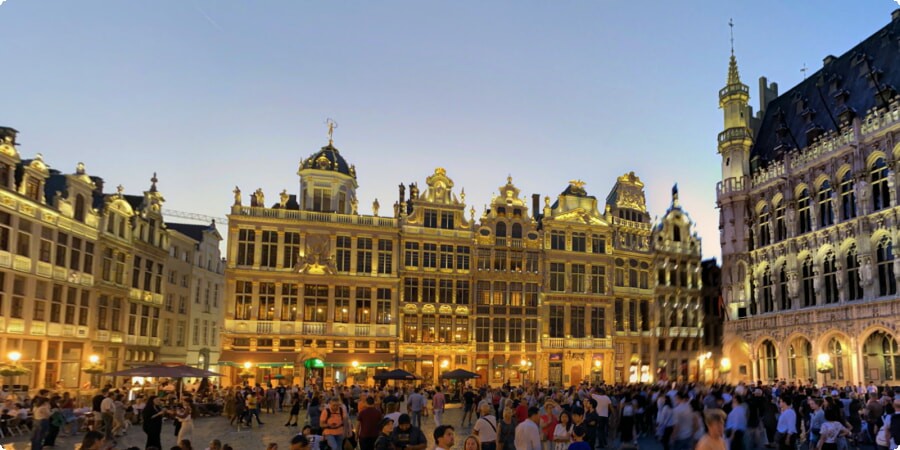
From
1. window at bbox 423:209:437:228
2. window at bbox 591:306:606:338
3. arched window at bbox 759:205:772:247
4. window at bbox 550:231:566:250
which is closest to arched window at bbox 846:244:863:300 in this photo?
arched window at bbox 759:205:772:247

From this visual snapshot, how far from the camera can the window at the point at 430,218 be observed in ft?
156

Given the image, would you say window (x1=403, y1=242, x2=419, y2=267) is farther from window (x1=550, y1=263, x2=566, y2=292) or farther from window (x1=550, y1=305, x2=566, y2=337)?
window (x1=550, y1=305, x2=566, y2=337)

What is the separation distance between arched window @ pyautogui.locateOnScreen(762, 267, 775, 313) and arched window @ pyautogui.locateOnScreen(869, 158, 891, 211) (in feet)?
29.1

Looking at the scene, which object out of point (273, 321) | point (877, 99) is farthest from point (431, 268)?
point (877, 99)

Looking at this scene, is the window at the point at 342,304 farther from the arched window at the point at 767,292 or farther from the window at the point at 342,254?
the arched window at the point at 767,292

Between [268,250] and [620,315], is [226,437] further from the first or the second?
[620,315]

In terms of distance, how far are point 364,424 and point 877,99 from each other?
33144 mm

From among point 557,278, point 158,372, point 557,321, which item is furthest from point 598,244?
point 158,372

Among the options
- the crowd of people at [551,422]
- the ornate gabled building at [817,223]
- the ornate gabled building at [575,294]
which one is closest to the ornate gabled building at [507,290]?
the ornate gabled building at [575,294]

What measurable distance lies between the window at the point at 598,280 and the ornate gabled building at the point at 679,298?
486cm

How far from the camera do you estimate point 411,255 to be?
47.1 metres

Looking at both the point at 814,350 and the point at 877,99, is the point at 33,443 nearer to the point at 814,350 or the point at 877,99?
the point at 814,350

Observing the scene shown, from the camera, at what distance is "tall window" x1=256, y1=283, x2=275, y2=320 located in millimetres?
43562

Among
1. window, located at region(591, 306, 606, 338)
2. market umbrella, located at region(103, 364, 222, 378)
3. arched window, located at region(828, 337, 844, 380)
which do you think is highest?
window, located at region(591, 306, 606, 338)
